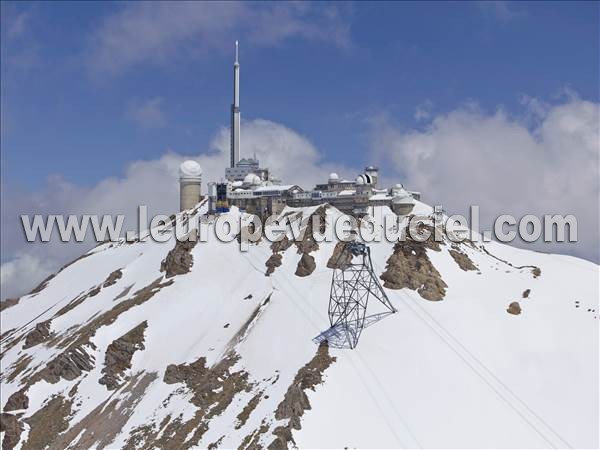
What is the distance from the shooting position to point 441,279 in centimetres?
8862

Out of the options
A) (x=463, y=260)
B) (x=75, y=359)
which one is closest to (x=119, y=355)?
(x=75, y=359)

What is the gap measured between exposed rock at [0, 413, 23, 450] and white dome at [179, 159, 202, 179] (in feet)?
248

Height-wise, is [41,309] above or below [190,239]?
below

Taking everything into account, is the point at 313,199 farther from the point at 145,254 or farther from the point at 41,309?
the point at 41,309

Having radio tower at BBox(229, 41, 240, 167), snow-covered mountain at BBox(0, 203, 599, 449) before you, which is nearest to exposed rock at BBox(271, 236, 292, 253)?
snow-covered mountain at BBox(0, 203, 599, 449)

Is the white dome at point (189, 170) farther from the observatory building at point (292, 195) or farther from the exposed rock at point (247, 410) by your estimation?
the exposed rock at point (247, 410)

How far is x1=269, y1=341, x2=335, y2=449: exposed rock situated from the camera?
60.3 m

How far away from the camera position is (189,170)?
14688 centimetres

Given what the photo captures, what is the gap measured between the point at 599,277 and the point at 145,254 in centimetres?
8412

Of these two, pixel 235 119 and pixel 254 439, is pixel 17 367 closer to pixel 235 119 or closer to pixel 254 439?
pixel 254 439

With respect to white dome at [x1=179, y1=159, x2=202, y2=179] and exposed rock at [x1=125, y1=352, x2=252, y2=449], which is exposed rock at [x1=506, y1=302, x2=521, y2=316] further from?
white dome at [x1=179, y1=159, x2=202, y2=179]

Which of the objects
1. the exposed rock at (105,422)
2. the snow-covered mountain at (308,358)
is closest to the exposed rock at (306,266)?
the snow-covered mountain at (308,358)

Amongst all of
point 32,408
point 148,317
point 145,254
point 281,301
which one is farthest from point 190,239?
point 32,408

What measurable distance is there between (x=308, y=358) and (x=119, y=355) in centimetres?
3119
